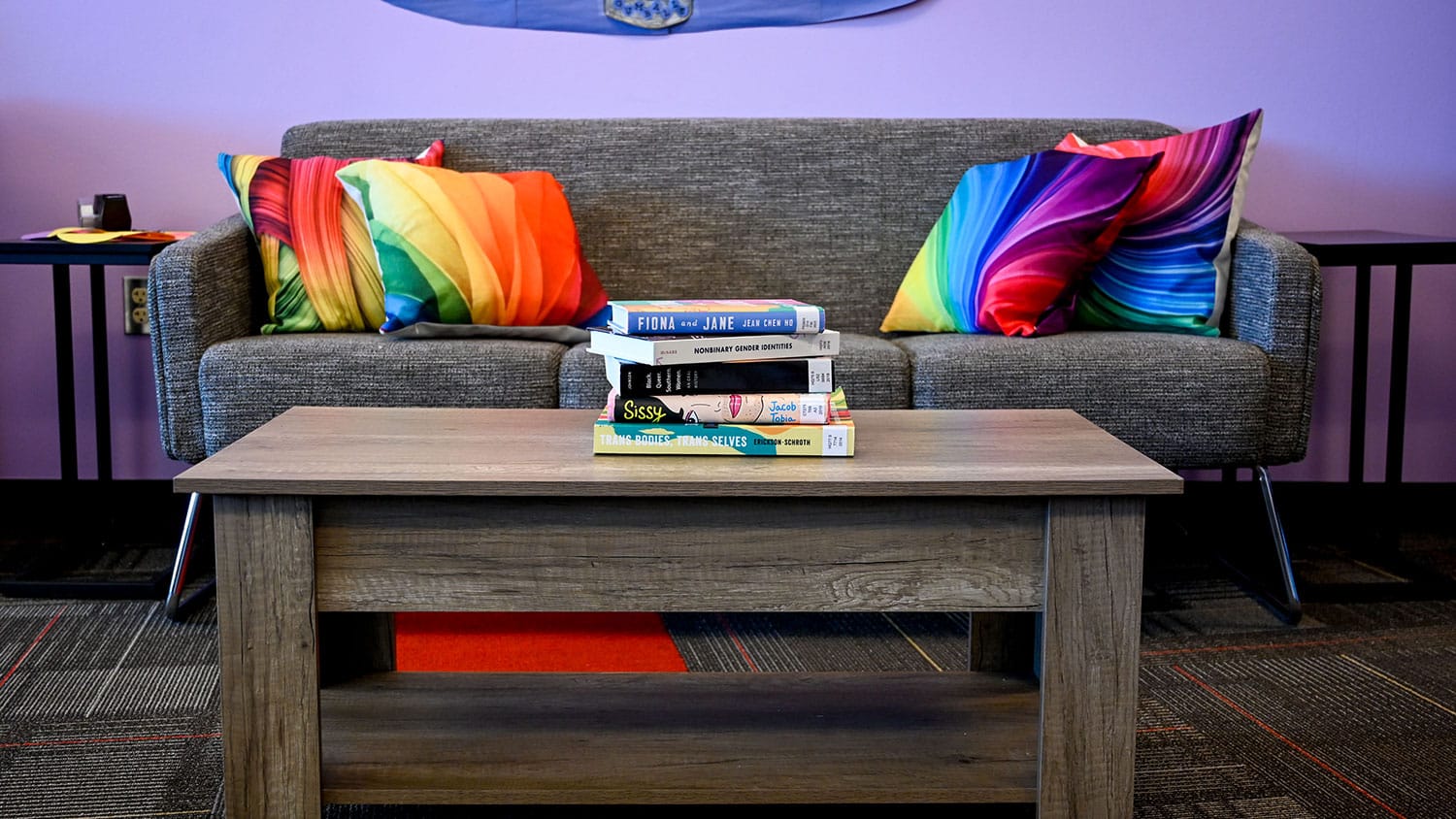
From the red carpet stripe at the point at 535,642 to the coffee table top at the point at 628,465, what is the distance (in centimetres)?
56

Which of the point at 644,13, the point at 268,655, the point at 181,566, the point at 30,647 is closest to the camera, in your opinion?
the point at 268,655

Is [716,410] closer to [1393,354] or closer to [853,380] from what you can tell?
[853,380]

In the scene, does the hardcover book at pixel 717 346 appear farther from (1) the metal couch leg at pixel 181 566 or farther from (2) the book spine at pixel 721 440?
(1) the metal couch leg at pixel 181 566

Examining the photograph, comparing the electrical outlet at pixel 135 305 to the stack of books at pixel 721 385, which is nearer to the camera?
the stack of books at pixel 721 385

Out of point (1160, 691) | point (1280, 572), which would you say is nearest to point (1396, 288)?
point (1280, 572)

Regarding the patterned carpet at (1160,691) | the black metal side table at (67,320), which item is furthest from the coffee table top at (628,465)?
the black metal side table at (67,320)

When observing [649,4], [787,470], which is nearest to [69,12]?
[649,4]

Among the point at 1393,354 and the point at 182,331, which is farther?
the point at 1393,354

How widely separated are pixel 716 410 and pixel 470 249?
1126 millimetres

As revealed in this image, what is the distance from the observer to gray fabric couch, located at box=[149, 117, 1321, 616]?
204 cm

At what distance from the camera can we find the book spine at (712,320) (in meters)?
1.29

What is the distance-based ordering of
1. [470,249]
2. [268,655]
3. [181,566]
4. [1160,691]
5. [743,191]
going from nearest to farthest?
[268,655], [1160,691], [181,566], [470,249], [743,191]

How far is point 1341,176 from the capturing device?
111 inches

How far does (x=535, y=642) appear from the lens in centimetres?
202
